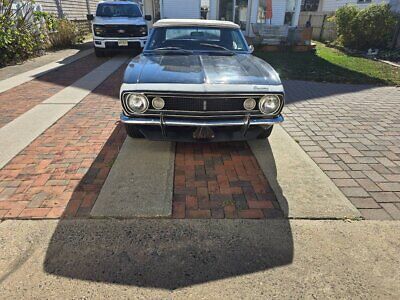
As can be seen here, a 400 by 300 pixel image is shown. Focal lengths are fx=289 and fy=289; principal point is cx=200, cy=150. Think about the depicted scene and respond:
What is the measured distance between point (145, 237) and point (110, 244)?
0.29 m

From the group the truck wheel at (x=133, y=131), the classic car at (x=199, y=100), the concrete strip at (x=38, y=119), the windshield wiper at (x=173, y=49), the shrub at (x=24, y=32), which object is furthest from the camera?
the shrub at (x=24, y=32)

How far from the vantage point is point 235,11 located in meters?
15.8

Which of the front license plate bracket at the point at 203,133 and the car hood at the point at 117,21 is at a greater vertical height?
the car hood at the point at 117,21

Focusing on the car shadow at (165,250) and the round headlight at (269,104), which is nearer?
the car shadow at (165,250)

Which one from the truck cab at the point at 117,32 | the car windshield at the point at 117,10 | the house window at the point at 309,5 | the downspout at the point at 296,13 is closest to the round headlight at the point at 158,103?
the truck cab at the point at 117,32

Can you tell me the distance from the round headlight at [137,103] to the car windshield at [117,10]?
9010 millimetres

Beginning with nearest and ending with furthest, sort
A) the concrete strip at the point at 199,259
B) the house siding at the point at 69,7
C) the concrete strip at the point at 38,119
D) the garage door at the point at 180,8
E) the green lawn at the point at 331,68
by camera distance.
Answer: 1. the concrete strip at the point at 199,259
2. the concrete strip at the point at 38,119
3. the green lawn at the point at 331,68
4. the house siding at the point at 69,7
5. the garage door at the point at 180,8

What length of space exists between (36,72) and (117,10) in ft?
14.3

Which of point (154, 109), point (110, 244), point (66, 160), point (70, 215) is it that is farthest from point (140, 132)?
point (110, 244)

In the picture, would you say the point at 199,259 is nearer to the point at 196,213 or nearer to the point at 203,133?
the point at 196,213

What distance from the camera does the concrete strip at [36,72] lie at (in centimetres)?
704

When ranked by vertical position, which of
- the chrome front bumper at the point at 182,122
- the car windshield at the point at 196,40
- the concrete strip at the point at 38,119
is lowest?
the concrete strip at the point at 38,119

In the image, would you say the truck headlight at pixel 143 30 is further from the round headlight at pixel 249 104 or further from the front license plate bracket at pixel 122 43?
Result: the round headlight at pixel 249 104

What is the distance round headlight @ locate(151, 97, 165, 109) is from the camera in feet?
10.5
